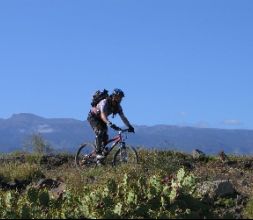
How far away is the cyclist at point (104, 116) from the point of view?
1870 centimetres

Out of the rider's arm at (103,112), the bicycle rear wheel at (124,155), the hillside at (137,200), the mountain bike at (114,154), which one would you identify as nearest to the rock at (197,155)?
the mountain bike at (114,154)

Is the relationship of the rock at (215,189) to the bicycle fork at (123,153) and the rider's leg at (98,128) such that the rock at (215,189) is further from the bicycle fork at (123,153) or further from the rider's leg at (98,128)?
the rider's leg at (98,128)

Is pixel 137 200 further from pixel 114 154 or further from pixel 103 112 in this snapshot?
pixel 114 154

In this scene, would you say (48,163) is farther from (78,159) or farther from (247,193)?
(247,193)

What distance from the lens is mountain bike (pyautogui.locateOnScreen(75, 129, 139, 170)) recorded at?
19156 mm

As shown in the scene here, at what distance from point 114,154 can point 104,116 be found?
4.32ft

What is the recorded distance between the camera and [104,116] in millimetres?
18766

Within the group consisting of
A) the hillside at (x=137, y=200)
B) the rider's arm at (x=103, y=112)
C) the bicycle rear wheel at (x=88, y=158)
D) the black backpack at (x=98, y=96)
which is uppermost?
the black backpack at (x=98, y=96)

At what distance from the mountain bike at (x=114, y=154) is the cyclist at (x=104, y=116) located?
16 cm

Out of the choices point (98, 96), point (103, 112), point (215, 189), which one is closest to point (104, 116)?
point (103, 112)

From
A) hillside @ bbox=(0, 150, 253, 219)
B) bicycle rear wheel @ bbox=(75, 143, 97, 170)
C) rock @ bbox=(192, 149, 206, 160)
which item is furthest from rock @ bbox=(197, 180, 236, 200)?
rock @ bbox=(192, 149, 206, 160)

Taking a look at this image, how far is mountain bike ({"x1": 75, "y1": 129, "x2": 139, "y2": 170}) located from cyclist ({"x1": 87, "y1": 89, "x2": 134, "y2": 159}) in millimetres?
163

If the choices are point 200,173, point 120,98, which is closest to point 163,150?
point 120,98

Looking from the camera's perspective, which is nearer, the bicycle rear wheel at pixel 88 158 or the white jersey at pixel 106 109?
the white jersey at pixel 106 109
